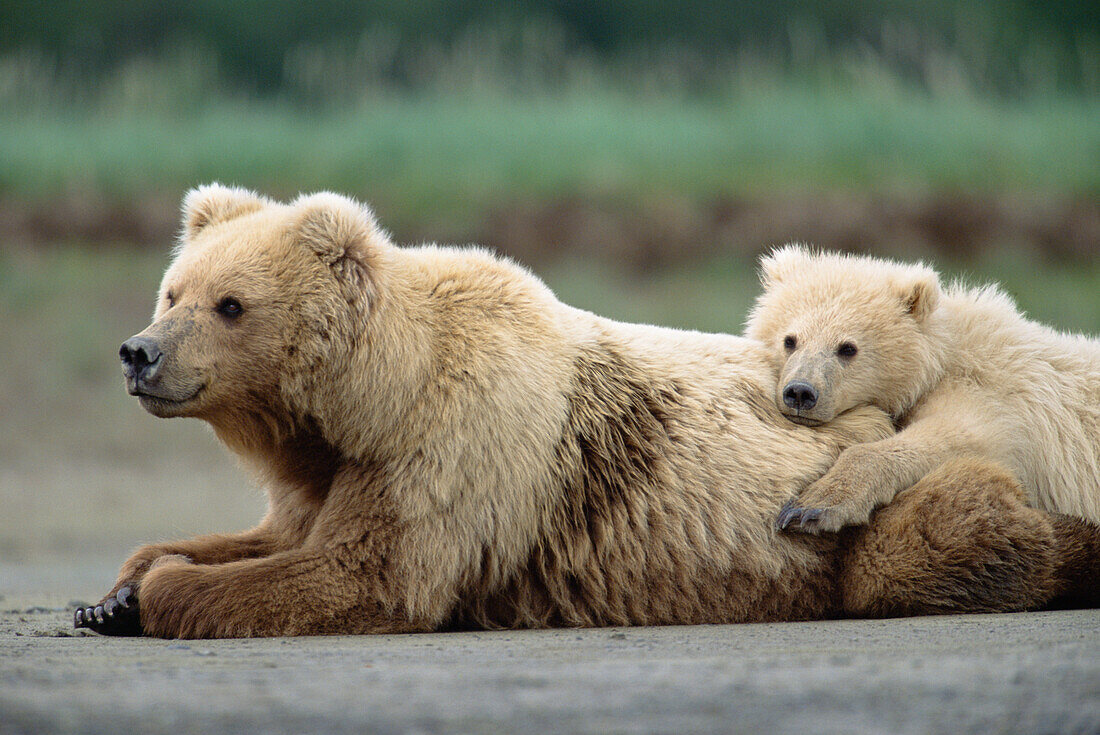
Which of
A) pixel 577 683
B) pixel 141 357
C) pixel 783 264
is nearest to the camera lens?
pixel 577 683

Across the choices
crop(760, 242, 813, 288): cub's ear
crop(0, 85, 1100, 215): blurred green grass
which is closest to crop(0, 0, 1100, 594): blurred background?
crop(0, 85, 1100, 215): blurred green grass

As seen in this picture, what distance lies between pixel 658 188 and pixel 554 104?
75.8 inches

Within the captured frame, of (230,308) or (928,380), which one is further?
(928,380)

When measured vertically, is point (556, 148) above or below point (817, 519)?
above

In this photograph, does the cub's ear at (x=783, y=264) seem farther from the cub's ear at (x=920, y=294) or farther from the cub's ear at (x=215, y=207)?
the cub's ear at (x=215, y=207)

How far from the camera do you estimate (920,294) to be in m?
5.77

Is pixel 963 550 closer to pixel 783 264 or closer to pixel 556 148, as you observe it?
pixel 783 264

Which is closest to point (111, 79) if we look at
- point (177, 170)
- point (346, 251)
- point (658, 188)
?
point (177, 170)

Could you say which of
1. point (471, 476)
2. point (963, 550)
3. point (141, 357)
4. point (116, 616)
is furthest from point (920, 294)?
point (116, 616)

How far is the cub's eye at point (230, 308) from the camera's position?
5031mm

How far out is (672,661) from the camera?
12.9ft

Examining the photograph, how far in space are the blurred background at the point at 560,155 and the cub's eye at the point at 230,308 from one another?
32.5ft

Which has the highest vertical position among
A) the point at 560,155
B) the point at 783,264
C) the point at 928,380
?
the point at 560,155

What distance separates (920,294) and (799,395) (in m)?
0.74
